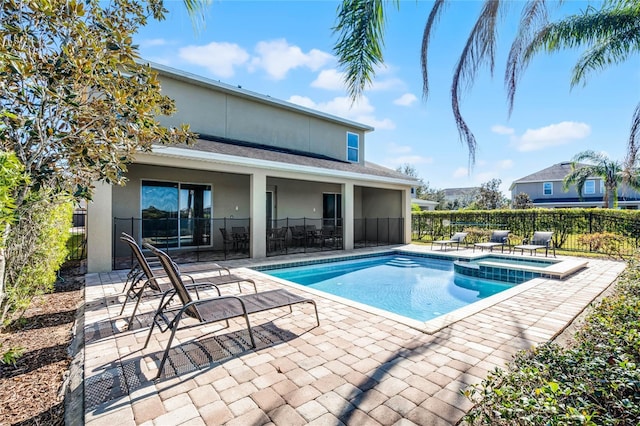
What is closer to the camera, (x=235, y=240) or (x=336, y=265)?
(x=336, y=265)

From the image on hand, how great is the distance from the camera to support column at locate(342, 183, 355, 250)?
13.5 m

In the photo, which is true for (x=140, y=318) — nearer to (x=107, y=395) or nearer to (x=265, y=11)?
(x=107, y=395)

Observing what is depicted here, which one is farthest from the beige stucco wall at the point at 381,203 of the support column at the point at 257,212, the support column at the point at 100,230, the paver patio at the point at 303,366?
the support column at the point at 100,230

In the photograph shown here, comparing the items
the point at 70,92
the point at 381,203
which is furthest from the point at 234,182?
the point at 70,92

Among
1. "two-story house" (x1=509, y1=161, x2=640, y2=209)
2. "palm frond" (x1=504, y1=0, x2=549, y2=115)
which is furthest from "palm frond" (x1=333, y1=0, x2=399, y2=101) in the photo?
"two-story house" (x1=509, y1=161, x2=640, y2=209)

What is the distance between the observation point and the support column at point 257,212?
10.8 m

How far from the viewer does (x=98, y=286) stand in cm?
673

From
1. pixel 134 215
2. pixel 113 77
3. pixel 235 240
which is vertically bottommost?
pixel 235 240

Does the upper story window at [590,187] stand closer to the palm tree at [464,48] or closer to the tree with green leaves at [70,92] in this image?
the palm tree at [464,48]

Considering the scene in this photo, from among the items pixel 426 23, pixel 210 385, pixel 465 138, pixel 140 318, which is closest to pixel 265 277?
pixel 140 318

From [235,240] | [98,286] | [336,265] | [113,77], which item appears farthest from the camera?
[235,240]

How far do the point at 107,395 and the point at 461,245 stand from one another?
15577 millimetres

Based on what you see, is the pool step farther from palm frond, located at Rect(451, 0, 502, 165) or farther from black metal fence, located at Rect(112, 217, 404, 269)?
palm frond, located at Rect(451, 0, 502, 165)

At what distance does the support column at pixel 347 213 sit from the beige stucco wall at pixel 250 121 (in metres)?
4.35
